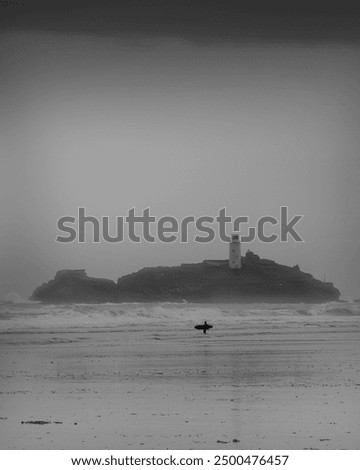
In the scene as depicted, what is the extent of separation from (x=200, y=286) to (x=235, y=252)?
425 cm

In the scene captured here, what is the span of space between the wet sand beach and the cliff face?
22.5ft

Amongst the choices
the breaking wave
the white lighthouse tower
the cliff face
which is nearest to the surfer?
the cliff face

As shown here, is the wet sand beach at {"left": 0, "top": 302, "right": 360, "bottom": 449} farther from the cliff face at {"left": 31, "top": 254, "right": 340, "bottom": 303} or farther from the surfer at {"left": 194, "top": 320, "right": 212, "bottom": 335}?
the cliff face at {"left": 31, "top": 254, "right": 340, "bottom": 303}

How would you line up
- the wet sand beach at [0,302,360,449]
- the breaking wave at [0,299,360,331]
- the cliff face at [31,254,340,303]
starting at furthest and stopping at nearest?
the breaking wave at [0,299,360,331], the cliff face at [31,254,340,303], the wet sand beach at [0,302,360,449]

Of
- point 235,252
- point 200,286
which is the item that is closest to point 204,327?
point 235,252

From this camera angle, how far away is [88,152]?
14594 mm

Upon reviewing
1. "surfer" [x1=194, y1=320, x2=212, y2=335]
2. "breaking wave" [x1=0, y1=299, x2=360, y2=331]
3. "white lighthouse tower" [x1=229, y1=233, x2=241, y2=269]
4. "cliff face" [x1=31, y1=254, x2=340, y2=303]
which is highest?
"white lighthouse tower" [x1=229, y1=233, x2=241, y2=269]

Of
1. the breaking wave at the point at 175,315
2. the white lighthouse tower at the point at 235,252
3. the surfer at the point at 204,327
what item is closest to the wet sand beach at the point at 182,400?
the white lighthouse tower at the point at 235,252

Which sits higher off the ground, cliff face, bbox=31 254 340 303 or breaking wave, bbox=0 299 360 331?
cliff face, bbox=31 254 340 303

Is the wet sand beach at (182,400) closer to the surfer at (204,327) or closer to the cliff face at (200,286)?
the surfer at (204,327)

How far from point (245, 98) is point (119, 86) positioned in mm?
1960

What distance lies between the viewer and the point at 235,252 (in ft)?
59.7

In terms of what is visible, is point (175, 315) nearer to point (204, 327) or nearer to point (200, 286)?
point (200, 286)

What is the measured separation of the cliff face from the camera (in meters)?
18.1
